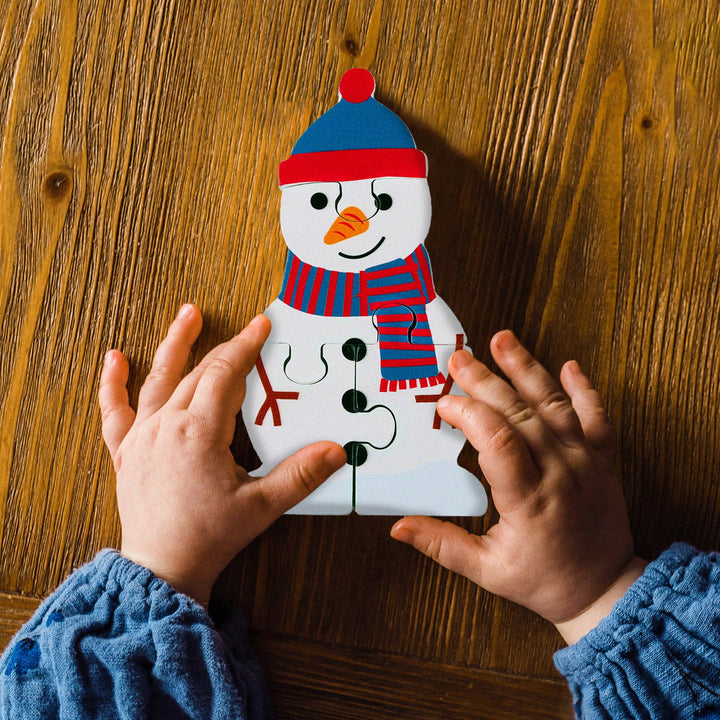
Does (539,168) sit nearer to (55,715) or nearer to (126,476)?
(126,476)

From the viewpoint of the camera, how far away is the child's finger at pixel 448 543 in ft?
2.06

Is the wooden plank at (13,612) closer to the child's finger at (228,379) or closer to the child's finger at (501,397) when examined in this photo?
the child's finger at (228,379)

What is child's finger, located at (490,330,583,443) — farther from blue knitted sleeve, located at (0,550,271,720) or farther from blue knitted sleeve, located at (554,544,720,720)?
blue knitted sleeve, located at (0,550,271,720)

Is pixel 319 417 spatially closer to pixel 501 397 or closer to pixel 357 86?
pixel 501 397

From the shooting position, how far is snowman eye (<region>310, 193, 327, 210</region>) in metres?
0.67

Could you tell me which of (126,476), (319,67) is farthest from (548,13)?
(126,476)

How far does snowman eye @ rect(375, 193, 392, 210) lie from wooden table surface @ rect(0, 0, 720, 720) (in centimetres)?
6

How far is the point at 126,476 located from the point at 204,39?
0.46 metres

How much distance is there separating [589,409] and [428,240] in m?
0.23

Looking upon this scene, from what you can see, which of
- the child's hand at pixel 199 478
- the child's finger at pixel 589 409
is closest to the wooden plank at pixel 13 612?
the child's hand at pixel 199 478

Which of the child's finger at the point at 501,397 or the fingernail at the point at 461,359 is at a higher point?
the fingernail at the point at 461,359

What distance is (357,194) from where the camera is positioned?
2.17 ft

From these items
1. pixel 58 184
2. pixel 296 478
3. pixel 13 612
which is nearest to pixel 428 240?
pixel 296 478

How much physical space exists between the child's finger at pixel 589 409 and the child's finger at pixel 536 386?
0.01 m
